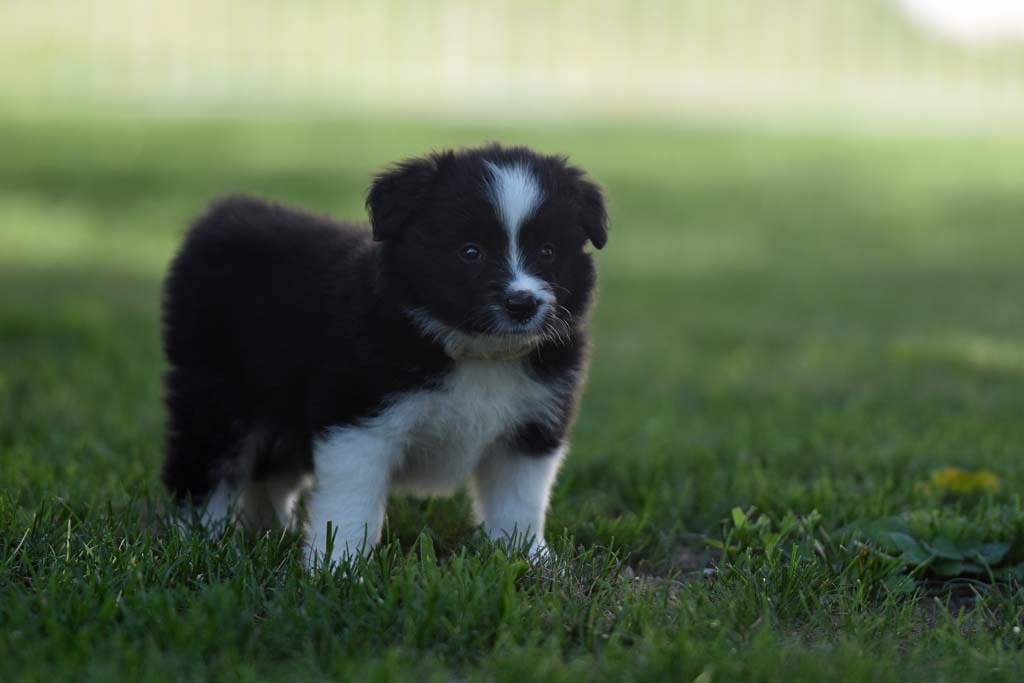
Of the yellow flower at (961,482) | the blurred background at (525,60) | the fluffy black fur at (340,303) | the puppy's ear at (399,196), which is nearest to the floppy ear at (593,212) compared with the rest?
the fluffy black fur at (340,303)

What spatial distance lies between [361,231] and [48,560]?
4.91 ft

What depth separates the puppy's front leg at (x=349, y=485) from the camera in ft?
11.8

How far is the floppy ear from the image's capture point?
379 centimetres

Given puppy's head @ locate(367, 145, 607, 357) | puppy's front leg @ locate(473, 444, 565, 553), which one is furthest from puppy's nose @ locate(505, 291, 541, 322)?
puppy's front leg @ locate(473, 444, 565, 553)

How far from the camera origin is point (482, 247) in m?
3.56

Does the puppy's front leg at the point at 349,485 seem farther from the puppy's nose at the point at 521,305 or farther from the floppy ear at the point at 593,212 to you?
the floppy ear at the point at 593,212

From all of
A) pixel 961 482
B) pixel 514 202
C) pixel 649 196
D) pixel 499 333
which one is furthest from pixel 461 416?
pixel 649 196

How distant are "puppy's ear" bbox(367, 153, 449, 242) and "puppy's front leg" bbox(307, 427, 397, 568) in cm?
58

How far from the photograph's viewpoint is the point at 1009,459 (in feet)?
16.1

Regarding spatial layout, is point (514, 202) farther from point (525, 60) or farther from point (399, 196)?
point (525, 60)

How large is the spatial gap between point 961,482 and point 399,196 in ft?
7.51

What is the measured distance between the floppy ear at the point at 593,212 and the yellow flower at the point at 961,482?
1604mm

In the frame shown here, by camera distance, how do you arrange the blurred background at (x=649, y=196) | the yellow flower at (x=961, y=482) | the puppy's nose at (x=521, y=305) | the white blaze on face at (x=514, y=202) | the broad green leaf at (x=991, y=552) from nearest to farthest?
1. the puppy's nose at (x=521, y=305)
2. the white blaze on face at (x=514, y=202)
3. the broad green leaf at (x=991, y=552)
4. the yellow flower at (x=961, y=482)
5. the blurred background at (x=649, y=196)

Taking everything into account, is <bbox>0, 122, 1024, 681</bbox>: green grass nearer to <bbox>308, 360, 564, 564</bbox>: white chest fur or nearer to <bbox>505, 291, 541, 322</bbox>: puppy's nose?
<bbox>308, 360, 564, 564</bbox>: white chest fur
